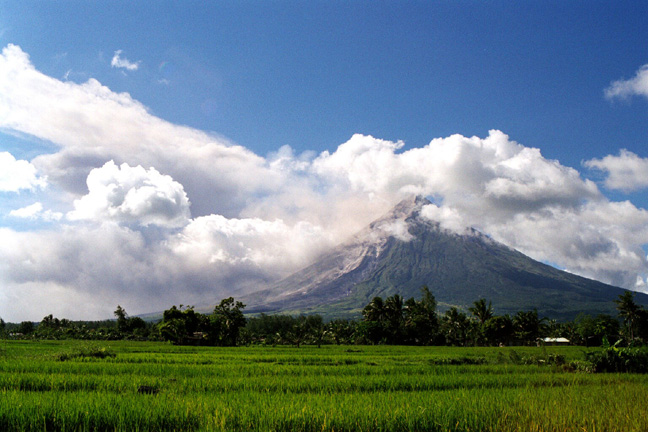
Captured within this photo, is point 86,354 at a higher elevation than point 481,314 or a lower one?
higher

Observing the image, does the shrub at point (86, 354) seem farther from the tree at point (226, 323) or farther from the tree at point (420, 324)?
the tree at point (420, 324)

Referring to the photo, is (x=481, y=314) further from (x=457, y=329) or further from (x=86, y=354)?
(x=86, y=354)

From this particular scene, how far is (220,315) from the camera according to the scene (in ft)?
196

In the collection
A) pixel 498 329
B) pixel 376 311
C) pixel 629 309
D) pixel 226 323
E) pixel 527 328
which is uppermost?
pixel 629 309

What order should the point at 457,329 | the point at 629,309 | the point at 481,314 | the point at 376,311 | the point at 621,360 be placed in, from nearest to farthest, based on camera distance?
1. the point at 621,360
2. the point at 629,309
3. the point at 376,311
4. the point at 481,314
5. the point at 457,329

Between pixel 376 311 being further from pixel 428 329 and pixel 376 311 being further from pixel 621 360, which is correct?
pixel 621 360

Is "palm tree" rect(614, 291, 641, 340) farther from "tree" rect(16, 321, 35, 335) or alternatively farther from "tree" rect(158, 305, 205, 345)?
"tree" rect(16, 321, 35, 335)

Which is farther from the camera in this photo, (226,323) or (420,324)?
(420,324)

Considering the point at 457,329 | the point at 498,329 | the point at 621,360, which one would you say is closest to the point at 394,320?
the point at 457,329

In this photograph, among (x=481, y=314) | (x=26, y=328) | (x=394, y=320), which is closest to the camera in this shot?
(x=394, y=320)

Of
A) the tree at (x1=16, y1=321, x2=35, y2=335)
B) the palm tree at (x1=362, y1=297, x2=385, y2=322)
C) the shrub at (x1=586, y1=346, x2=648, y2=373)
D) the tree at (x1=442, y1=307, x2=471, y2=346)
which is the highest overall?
the shrub at (x1=586, y1=346, x2=648, y2=373)

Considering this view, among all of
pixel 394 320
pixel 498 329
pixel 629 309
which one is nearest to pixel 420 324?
pixel 394 320

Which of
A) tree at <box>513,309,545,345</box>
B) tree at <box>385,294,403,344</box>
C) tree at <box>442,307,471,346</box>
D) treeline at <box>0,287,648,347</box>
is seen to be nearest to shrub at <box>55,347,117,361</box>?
treeline at <box>0,287,648,347</box>

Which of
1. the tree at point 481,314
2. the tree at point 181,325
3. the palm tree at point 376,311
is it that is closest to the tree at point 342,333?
the palm tree at point 376,311
